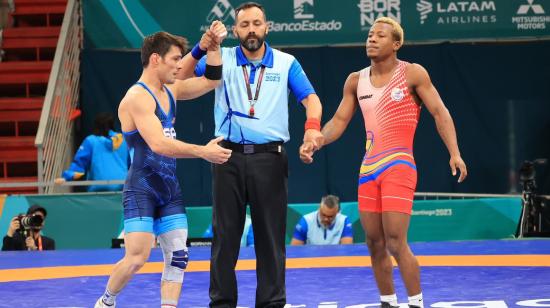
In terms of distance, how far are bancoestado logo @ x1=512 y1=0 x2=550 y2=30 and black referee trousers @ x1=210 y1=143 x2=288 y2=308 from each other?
24.4ft

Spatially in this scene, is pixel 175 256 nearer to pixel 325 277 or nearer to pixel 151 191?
pixel 151 191

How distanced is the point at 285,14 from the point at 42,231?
4.09 m

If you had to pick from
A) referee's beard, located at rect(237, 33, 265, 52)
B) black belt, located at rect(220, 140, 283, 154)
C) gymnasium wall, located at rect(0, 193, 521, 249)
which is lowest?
gymnasium wall, located at rect(0, 193, 521, 249)

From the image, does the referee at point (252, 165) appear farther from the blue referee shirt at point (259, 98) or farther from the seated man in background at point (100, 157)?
the seated man in background at point (100, 157)

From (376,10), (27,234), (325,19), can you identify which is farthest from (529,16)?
(27,234)

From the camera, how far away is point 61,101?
38.9ft

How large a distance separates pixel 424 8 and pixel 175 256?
7.66 meters

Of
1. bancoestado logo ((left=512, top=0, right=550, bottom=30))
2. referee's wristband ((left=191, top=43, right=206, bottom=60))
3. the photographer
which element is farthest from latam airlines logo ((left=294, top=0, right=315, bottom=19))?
referee's wristband ((left=191, top=43, right=206, bottom=60))

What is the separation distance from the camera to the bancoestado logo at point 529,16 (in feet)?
40.6

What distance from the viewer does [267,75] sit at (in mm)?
5621

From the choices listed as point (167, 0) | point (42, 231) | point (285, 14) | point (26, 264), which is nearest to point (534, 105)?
point (285, 14)

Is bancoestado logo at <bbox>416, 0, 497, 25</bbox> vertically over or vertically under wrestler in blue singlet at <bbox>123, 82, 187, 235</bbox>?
over

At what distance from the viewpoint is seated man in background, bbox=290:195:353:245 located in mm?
9484

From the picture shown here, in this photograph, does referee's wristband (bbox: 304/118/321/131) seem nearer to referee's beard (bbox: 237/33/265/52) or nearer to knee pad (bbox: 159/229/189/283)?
referee's beard (bbox: 237/33/265/52)
